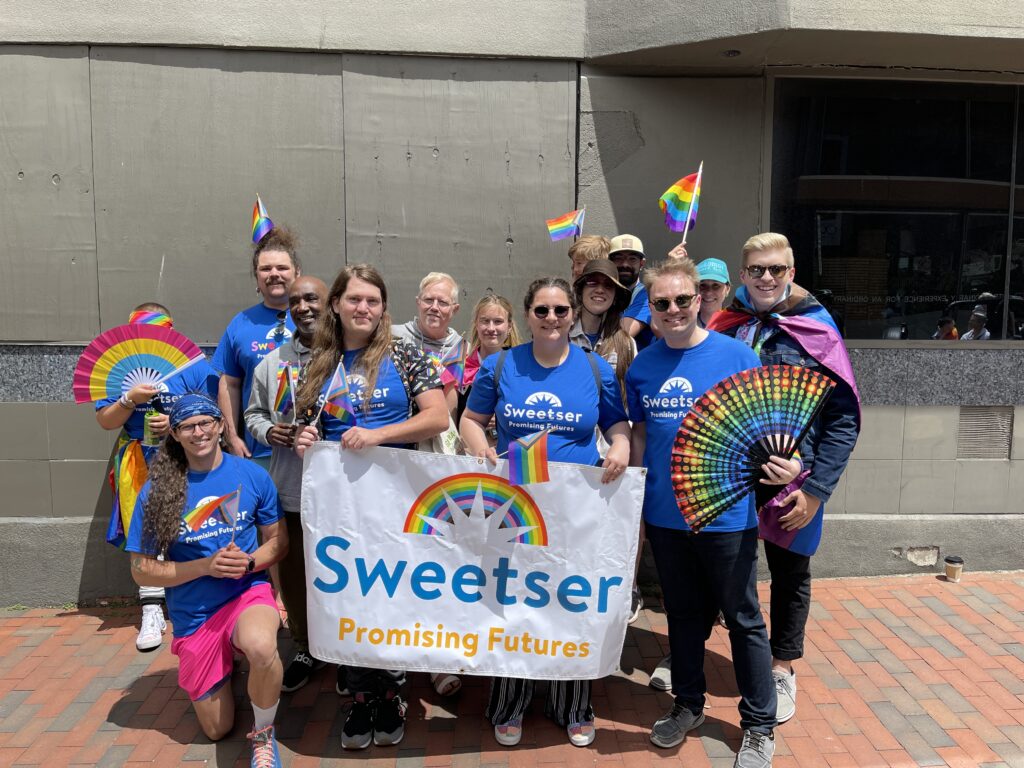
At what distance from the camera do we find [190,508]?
10.5ft

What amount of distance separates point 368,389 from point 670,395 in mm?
1293

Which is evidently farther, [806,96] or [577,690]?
[806,96]

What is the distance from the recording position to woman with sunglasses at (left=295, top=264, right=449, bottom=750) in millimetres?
3156

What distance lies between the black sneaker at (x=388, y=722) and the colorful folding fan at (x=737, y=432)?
64.4 inches

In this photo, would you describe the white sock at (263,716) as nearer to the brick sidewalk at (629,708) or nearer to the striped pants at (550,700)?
the brick sidewalk at (629,708)

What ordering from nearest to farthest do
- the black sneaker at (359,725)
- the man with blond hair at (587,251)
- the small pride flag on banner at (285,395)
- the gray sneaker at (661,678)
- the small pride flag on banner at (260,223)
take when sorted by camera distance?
the black sneaker at (359,725), the small pride flag on banner at (285,395), the gray sneaker at (661,678), the man with blond hair at (587,251), the small pride flag on banner at (260,223)

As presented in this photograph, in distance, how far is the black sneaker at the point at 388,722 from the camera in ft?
10.8

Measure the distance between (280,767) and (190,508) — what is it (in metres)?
1.18

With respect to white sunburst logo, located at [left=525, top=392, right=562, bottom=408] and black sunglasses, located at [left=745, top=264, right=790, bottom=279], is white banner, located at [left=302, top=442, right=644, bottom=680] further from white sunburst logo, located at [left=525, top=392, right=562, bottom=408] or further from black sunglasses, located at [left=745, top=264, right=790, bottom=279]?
black sunglasses, located at [left=745, top=264, right=790, bottom=279]

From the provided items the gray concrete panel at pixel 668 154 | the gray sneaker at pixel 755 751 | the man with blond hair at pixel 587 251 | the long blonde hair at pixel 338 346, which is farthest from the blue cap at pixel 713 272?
the gray sneaker at pixel 755 751

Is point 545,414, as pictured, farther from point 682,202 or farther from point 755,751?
point 682,202

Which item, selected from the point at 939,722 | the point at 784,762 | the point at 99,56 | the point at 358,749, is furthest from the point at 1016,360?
the point at 99,56

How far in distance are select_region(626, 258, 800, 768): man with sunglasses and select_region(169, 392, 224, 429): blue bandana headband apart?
6.02 feet

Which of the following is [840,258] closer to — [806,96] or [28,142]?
[806,96]
